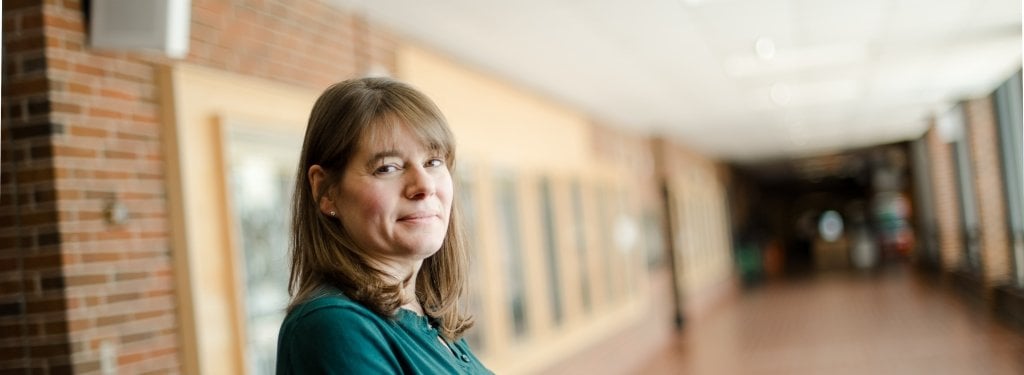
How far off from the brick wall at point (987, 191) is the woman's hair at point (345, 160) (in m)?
11.6

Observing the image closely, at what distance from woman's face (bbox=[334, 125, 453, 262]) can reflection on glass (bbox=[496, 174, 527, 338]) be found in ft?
20.6

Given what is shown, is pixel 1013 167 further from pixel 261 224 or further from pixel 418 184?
pixel 418 184

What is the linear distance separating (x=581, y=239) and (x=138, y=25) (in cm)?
702

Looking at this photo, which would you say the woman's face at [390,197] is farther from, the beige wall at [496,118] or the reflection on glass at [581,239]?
the reflection on glass at [581,239]

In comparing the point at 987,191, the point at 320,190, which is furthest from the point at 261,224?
the point at 987,191

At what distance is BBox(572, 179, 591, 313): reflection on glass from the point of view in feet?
32.2

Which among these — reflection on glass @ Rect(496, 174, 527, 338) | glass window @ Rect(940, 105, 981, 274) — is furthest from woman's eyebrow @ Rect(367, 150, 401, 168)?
glass window @ Rect(940, 105, 981, 274)

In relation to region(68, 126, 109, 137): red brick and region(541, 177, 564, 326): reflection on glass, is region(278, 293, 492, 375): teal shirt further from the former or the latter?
region(541, 177, 564, 326): reflection on glass

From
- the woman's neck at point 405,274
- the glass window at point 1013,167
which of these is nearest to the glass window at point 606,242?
the glass window at point 1013,167

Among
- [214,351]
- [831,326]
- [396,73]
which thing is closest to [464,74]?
[396,73]

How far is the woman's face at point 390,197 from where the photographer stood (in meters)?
1.19

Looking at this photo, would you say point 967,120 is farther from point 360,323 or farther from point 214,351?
point 360,323

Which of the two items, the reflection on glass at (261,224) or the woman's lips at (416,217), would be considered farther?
the reflection on glass at (261,224)

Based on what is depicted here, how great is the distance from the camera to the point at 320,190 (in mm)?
1246
